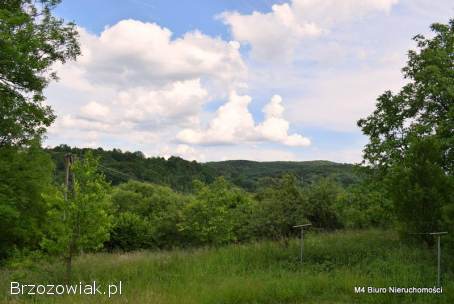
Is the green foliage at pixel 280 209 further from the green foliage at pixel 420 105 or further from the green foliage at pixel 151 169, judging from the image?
the green foliage at pixel 151 169

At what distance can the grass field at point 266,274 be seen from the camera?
10531mm

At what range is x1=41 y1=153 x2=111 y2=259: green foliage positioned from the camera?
1315 cm

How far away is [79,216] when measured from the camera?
13.3 metres

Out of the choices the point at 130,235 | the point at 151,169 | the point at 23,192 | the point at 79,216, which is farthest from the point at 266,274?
the point at 151,169

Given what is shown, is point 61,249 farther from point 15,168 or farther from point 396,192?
point 15,168

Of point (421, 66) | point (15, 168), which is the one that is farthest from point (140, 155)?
point (421, 66)

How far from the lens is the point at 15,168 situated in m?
24.6

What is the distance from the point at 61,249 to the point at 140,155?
4134 inches

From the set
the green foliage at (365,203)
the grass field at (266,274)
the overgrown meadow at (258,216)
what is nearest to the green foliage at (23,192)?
the overgrown meadow at (258,216)

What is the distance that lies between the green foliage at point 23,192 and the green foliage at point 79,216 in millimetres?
10656

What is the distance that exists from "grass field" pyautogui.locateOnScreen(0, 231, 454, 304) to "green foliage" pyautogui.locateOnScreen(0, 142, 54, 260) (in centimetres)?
810

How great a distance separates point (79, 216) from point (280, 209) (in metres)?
8.14

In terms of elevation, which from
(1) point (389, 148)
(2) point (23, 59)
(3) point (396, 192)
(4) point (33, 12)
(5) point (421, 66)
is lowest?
(3) point (396, 192)

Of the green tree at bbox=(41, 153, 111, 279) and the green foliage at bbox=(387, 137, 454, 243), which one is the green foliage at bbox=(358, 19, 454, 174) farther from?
the green tree at bbox=(41, 153, 111, 279)
